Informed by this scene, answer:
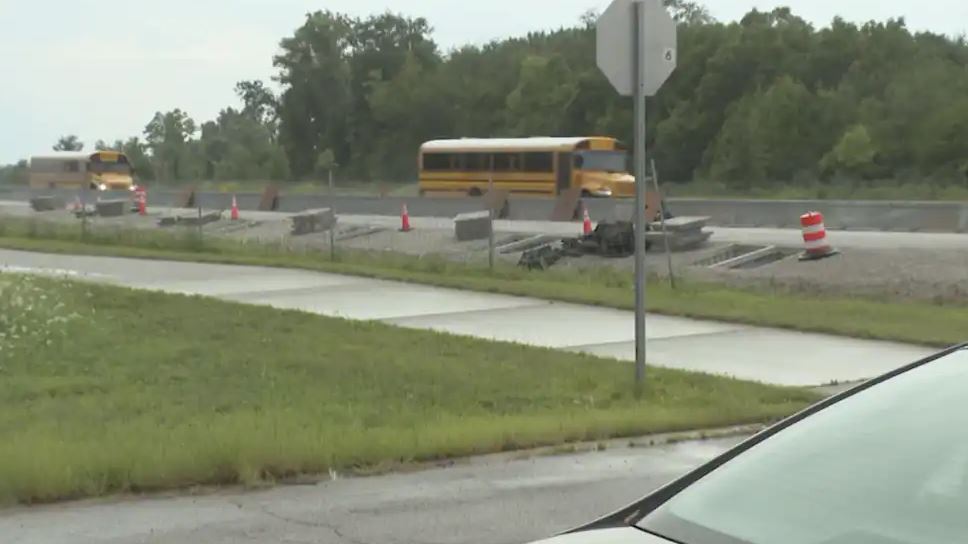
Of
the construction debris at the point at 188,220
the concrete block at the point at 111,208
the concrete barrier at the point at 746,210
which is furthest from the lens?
the concrete block at the point at 111,208

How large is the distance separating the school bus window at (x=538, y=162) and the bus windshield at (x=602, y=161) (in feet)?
3.25

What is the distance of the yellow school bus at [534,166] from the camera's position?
4328 cm

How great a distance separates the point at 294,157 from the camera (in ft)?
366

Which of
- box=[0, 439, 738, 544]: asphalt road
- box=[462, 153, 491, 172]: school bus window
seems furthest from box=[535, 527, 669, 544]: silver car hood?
box=[462, 153, 491, 172]: school bus window

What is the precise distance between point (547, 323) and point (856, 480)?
12.1m

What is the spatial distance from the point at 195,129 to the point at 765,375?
11555 cm

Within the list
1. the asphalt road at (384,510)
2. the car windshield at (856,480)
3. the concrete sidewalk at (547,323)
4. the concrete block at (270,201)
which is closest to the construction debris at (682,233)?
the concrete sidewalk at (547,323)

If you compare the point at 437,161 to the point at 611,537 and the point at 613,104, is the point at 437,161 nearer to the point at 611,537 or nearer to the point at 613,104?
the point at 613,104

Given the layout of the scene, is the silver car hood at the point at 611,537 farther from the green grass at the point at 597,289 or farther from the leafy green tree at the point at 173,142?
the leafy green tree at the point at 173,142

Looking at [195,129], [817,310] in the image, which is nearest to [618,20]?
[817,310]

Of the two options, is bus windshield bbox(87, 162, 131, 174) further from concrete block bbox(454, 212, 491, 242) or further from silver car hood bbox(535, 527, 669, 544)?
silver car hood bbox(535, 527, 669, 544)

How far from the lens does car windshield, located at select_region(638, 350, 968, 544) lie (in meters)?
2.89

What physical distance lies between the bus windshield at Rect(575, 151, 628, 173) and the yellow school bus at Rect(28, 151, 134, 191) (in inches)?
1154

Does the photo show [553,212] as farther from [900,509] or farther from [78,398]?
[900,509]
